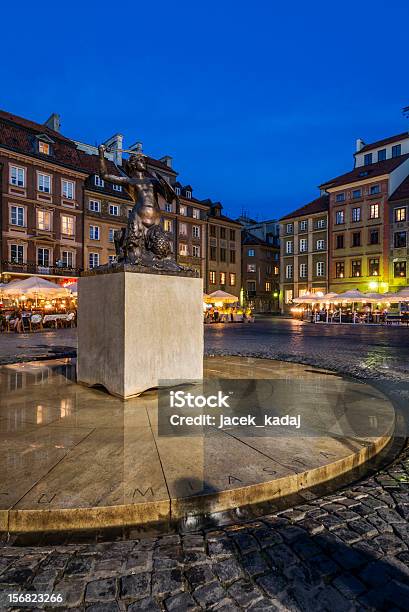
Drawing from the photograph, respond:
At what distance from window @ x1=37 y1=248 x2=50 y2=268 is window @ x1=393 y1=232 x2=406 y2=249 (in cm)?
3620

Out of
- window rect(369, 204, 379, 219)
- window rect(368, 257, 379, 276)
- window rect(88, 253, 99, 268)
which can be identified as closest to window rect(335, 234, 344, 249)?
window rect(369, 204, 379, 219)

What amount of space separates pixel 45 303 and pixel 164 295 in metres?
28.5

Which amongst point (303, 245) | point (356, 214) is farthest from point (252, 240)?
point (356, 214)

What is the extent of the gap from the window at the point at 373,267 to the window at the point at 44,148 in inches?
1428

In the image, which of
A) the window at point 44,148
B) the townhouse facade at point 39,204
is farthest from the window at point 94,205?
the window at point 44,148

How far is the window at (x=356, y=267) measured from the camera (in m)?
43.1

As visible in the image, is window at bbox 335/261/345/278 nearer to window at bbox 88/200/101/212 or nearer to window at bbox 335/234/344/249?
window at bbox 335/234/344/249

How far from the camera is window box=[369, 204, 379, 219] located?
4141 cm

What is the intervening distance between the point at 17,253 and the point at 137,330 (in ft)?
104

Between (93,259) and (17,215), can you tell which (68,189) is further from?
(93,259)

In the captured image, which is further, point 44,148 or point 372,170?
point 372,170

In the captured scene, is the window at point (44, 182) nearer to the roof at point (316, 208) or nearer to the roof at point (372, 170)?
the roof at point (316, 208)

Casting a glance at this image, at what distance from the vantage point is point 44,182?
3409cm

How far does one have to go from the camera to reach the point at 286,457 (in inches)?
129
